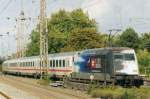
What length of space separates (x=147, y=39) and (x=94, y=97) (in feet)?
242

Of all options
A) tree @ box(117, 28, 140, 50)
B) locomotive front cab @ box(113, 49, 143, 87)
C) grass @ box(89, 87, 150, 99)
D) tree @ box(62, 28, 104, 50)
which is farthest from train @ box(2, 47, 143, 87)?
A: tree @ box(117, 28, 140, 50)

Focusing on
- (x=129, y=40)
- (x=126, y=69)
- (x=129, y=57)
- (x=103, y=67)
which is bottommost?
(x=126, y=69)

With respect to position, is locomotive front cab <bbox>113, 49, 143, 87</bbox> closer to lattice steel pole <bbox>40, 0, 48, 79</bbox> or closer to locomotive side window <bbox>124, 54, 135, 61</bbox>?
locomotive side window <bbox>124, 54, 135, 61</bbox>

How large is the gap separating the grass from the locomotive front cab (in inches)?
143

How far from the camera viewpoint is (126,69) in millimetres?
34438

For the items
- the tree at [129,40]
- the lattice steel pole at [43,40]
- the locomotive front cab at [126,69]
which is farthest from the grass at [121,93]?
Answer: the tree at [129,40]

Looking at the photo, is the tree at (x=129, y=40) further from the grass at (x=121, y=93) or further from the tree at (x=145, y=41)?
the grass at (x=121, y=93)

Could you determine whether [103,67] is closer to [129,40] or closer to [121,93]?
[121,93]

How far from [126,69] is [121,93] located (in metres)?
8.02

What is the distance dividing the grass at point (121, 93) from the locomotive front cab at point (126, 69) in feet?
11.9

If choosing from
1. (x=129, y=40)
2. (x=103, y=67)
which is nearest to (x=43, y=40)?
(x=103, y=67)

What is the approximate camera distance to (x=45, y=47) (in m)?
51.1

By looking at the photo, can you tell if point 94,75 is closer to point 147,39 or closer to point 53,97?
point 53,97

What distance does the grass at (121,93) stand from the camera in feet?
79.9
